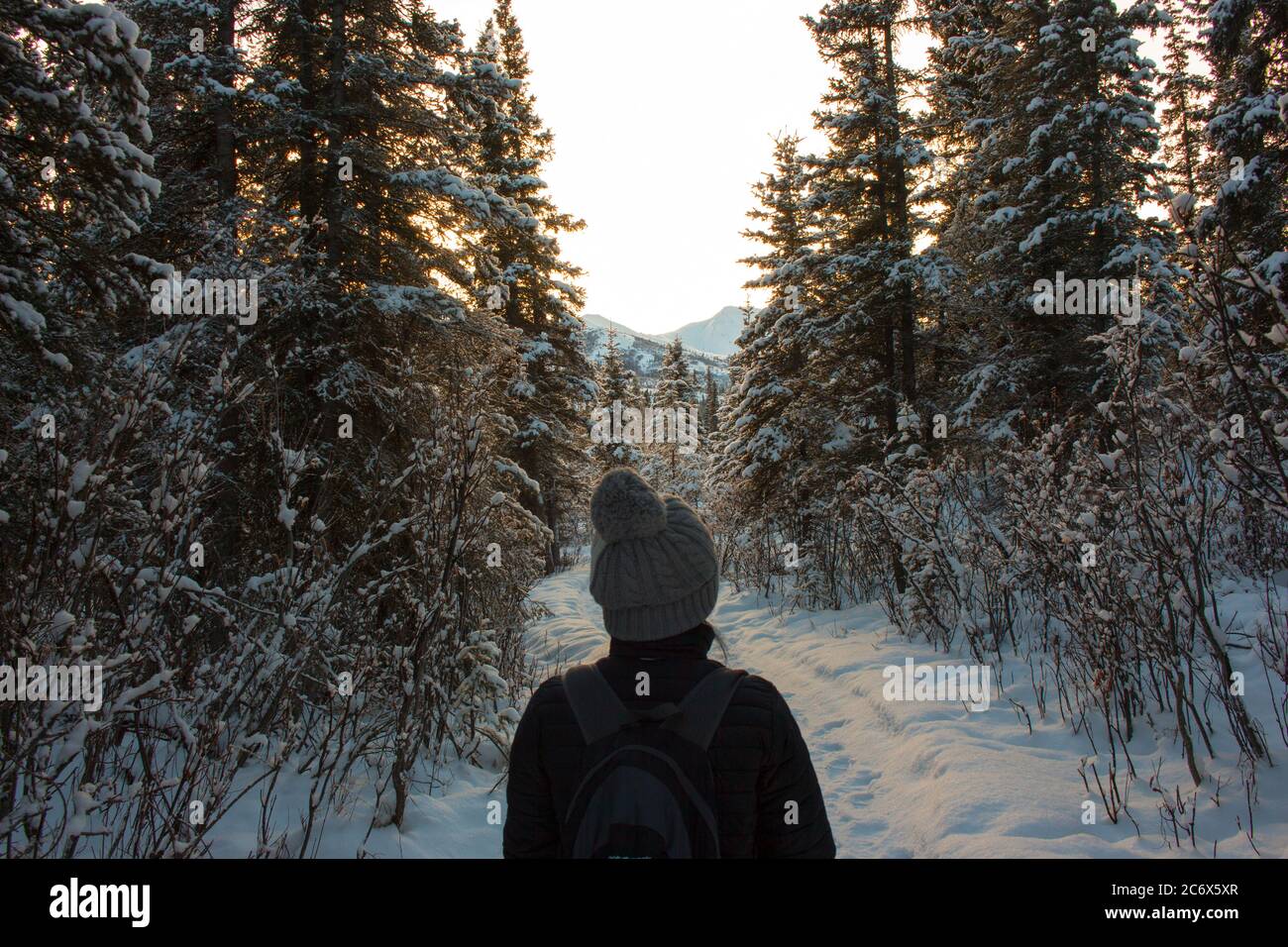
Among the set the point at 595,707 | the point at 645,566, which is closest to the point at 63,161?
the point at 645,566

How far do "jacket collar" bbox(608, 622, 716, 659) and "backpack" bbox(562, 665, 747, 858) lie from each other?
0.12 meters

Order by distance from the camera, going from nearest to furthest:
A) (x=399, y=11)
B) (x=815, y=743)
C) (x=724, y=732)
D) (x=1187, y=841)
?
(x=724, y=732)
(x=1187, y=841)
(x=815, y=743)
(x=399, y=11)

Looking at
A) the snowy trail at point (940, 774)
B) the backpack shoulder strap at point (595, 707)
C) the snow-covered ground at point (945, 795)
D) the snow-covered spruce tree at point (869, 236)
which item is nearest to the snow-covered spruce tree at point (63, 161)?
the snow-covered ground at point (945, 795)

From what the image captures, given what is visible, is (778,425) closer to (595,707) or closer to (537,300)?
(537,300)

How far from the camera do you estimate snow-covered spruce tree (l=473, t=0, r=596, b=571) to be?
57.3 ft

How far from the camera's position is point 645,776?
150 centimetres

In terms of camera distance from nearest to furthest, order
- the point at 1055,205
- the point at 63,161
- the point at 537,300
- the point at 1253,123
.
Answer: the point at 63,161 → the point at 1253,123 → the point at 1055,205 → the point at 537,300

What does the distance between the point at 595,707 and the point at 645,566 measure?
416 mm

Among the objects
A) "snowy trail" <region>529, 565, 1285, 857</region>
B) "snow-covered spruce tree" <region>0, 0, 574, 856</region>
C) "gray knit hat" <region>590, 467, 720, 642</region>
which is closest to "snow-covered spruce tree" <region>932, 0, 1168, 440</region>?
"snowy trail" <region>529, 565, 1285, 857</region>

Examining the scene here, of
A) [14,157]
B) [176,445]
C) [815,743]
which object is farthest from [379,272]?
[815,743]

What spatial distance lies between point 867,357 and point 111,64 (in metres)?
12.0

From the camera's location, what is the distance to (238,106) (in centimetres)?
768

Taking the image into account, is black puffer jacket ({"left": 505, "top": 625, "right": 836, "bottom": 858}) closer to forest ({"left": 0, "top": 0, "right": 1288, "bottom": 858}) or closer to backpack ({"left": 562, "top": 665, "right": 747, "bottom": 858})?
backpack ({"left": 562, "top": 665, "right": 747, "bottom": 858})
